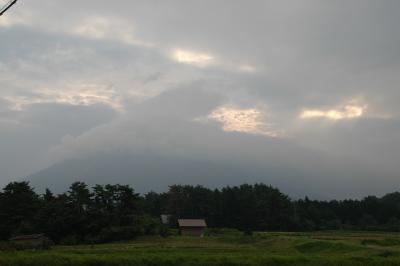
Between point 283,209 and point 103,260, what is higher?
point 283,209

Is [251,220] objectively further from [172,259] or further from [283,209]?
[172,259]

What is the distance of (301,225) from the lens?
3787 inches

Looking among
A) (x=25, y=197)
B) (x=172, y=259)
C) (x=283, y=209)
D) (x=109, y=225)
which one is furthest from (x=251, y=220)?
(x=172, y=259)

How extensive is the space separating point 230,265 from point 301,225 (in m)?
64.4

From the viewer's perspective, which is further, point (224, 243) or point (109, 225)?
point (109, 225)

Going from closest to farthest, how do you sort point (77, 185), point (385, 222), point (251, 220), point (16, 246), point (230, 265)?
point (230, 265)
point (16, 246)
point (77, 185)
point (251, 220)
point (385, 222)

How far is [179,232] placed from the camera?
73.7 meters

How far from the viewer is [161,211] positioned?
4289 inches

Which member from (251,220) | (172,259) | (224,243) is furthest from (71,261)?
(251,220)

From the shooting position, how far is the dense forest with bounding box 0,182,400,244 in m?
66.0

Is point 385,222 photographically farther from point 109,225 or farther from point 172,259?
point 172,259

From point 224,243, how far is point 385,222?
2377 inches

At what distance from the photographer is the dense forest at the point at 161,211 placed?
6600 centimetres

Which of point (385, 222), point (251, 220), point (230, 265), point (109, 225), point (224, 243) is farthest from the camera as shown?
point (385, 222)
